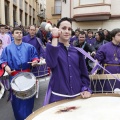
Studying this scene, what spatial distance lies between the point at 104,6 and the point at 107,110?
48.3 feet

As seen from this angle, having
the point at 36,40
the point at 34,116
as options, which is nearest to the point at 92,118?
the point at 34,116

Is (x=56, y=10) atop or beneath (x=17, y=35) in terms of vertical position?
atop

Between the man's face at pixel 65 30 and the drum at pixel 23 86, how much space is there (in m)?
1.14

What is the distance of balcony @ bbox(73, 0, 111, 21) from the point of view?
15930mm

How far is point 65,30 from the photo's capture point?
2.30 m

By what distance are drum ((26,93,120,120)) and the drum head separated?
1.08 metres

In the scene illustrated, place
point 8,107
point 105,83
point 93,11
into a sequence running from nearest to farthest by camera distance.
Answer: point 105,83, point 8,107, point 93,11

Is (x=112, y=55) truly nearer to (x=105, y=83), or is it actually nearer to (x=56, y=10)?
(x=105, y=83)

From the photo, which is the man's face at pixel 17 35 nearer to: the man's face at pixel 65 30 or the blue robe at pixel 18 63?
the blue robe at pixel 18 63

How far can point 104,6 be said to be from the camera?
15977mm

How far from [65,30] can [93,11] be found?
47.2 feet

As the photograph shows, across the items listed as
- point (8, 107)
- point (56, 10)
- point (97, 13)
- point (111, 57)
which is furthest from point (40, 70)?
point (56, 10)

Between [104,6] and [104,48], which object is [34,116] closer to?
[104,48]

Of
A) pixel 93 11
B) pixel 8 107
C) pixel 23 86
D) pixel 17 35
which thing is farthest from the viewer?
pixel 93 11
